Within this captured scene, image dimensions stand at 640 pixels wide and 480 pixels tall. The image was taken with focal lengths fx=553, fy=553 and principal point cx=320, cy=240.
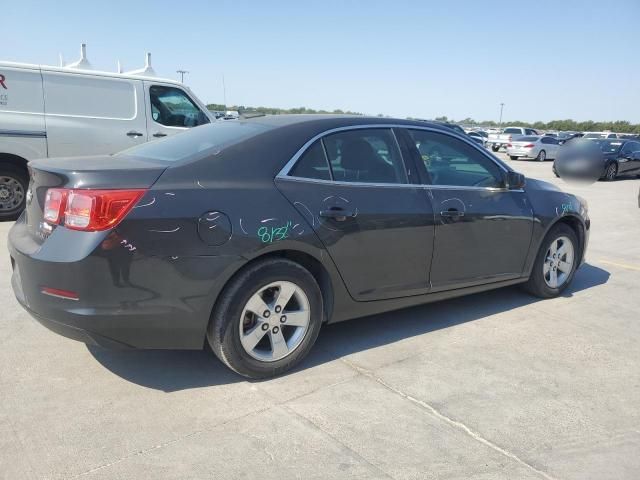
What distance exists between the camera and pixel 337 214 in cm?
346

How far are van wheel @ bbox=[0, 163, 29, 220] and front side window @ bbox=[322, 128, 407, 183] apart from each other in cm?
555

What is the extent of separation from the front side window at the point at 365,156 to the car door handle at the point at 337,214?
0.78 ft

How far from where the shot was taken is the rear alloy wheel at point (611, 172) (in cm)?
1869

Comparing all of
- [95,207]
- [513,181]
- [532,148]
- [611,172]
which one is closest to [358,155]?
[513,181]

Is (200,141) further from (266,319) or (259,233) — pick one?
(266,319)

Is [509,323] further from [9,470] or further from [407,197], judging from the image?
[9,470]

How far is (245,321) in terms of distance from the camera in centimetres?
328

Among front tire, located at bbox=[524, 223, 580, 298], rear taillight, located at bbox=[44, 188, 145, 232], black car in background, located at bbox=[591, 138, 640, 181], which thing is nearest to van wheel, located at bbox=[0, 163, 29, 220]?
rear taillight, located at bbox=[44, 188, 145, 232]

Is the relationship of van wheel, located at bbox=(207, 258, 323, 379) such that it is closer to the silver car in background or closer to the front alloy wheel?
the front alloy wheel

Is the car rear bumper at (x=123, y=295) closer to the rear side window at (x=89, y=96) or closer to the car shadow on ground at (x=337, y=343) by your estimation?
the car shadow on ground at (x=337, y=343)

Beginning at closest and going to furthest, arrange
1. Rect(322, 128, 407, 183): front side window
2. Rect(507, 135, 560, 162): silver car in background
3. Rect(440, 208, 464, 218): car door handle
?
Rect(322, 128, 407, 183): front side window → Rect(440, 208, 464, 218): car door handle → Rect(507, 135, 560, 162): silver car in background

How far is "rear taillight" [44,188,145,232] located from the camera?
2787 millimetres

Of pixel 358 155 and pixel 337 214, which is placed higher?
pixel 358 155

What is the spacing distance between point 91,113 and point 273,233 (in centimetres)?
593
